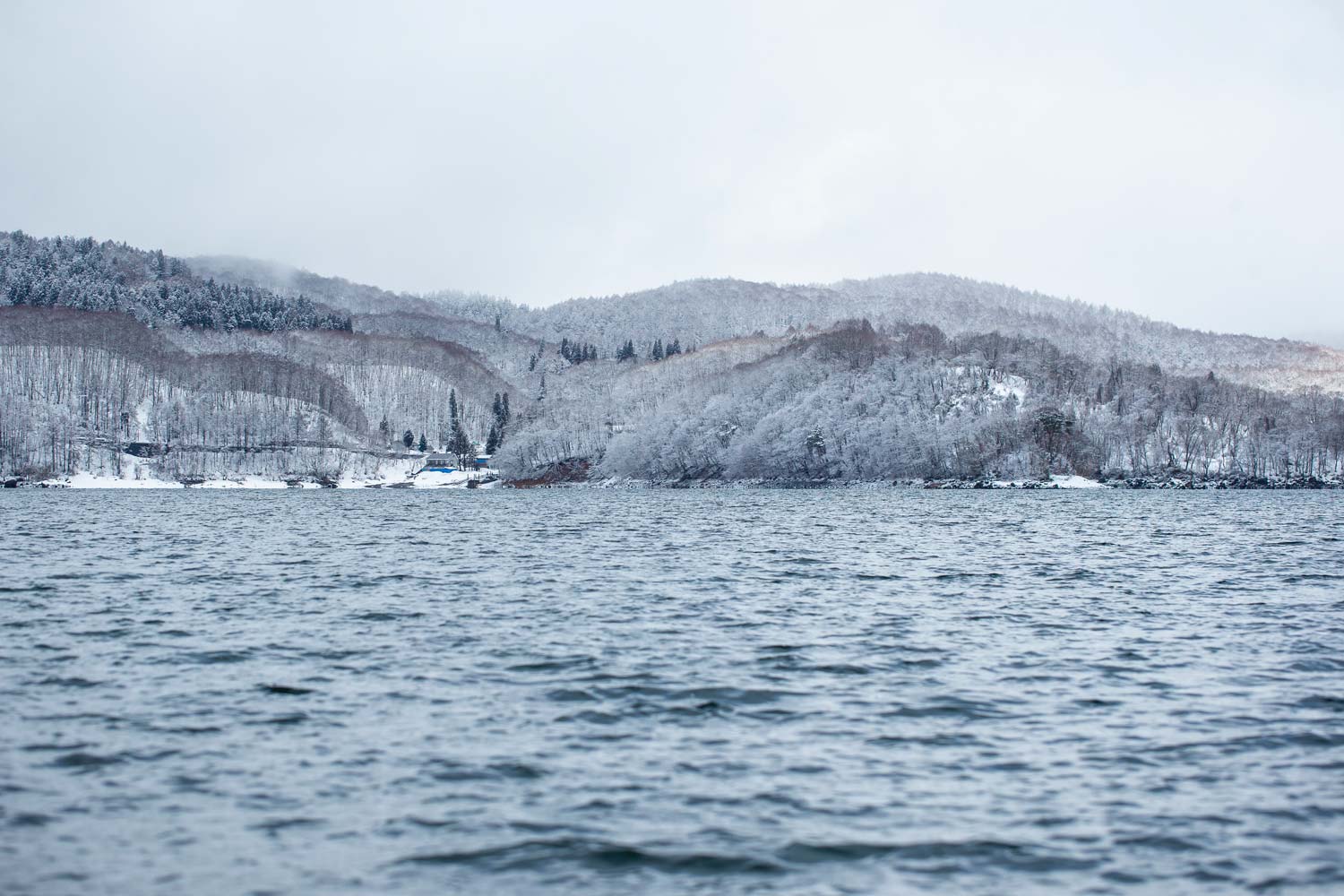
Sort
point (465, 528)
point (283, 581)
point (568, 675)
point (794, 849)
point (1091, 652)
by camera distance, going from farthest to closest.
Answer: point (465, 528) → point (283, 581) → point (1091, 652) → point (568, 675) → point (794, 849)

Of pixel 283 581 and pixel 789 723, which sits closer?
pixel 789 723

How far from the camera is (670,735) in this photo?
19.1 meters

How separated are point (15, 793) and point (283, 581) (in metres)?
27.1

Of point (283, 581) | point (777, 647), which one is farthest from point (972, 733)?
point (283, 581)

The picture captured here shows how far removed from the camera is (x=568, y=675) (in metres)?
23.9

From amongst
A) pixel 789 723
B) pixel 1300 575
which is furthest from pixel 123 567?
pixel 1300 575

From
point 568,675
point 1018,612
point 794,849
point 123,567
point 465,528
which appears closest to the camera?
point 794,849

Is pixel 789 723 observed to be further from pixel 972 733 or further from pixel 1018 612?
pixel 1018 612

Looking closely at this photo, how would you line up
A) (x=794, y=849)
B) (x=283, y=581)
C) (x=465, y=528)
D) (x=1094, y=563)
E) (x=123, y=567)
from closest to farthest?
(x=794, y=849), (x=283, y=581), (x=123, y=567), (x=1094, y=563), (x=465, y=528)

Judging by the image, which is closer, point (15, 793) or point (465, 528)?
point (15, 793)

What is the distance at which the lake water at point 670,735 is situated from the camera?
1333 centimetres

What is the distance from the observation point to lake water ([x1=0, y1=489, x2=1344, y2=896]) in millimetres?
13328

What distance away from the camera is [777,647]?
27.2 metres

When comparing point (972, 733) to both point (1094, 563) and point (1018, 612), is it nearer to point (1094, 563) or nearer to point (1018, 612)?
point (1018, 612)
